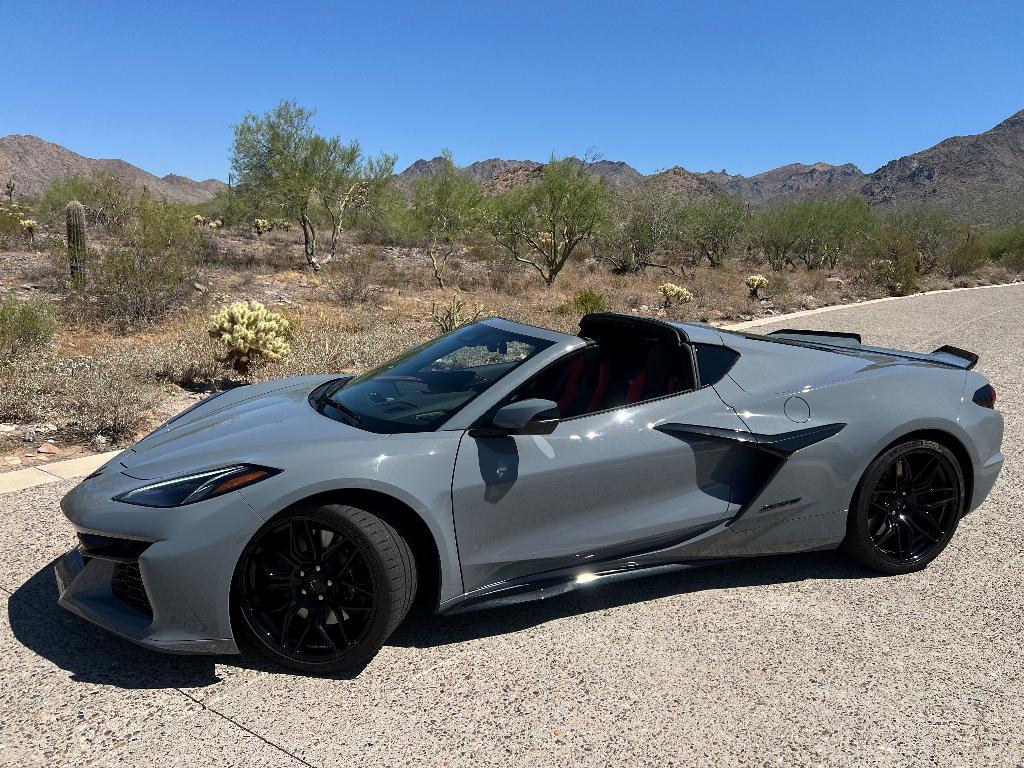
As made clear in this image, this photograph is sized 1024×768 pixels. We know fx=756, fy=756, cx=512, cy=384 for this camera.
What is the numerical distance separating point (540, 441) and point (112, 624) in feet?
5.90

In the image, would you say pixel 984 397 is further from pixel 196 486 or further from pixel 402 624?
pixel 196 486

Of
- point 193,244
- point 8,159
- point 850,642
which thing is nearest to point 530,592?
point 850,642

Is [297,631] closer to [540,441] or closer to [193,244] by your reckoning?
[540,441]

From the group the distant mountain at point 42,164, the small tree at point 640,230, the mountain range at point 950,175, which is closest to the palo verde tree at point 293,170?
the small tree at point 640,230

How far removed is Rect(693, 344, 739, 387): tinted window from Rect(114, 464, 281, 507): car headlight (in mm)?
2052

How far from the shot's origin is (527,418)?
3053 millimetres

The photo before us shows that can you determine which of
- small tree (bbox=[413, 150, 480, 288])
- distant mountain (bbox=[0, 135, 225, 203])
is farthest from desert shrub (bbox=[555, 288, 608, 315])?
distant mountain (bbox=[0, 135, 225, 203])

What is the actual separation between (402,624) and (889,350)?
3325 millimetres

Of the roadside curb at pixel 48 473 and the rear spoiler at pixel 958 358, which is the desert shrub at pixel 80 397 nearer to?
the roadside curb at pixel 48 473

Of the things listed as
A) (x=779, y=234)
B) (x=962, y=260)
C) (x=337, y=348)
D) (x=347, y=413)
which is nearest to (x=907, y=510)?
(x=347, y=413)

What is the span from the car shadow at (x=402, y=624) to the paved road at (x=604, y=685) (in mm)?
11

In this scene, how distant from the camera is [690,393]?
3.62 meters

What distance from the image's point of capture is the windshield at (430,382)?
3.33 metres

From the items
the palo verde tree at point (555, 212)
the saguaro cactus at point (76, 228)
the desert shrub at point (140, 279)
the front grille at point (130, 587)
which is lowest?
the front grille at point (130, 587)
